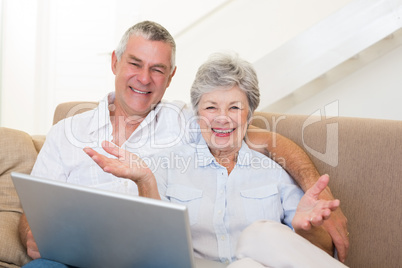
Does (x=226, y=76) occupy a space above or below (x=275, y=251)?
above

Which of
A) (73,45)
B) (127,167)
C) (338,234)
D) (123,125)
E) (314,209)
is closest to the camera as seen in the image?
(314,209)

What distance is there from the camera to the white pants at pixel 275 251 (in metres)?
0.97

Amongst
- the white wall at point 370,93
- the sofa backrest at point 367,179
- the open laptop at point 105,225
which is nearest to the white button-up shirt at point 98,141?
the sofa backrest at point 367,179

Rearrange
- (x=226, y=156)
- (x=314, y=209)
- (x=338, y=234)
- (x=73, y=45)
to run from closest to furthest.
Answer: (x=314, y=209) < (x=338, y=234) < (x=226, y=156) < (x=73, y=45)

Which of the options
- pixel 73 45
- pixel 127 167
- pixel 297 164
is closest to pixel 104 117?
pixel 127 167

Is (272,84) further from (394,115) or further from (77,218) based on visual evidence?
(77,218)

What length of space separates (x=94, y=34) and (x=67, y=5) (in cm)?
36

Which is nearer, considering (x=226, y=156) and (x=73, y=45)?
(x=226, y=156)

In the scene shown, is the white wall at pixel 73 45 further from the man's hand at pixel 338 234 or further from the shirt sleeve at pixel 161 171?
the man's hand at pixel 338 234

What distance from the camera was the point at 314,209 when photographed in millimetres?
1192

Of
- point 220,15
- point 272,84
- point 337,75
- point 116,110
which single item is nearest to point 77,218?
point 116,110

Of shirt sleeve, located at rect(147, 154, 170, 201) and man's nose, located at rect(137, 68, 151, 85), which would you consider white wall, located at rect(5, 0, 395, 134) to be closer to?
man's nose, located at rect(137, 68, 151, 85)

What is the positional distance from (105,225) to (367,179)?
101 cm

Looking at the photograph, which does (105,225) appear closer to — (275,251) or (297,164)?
(275,251)
